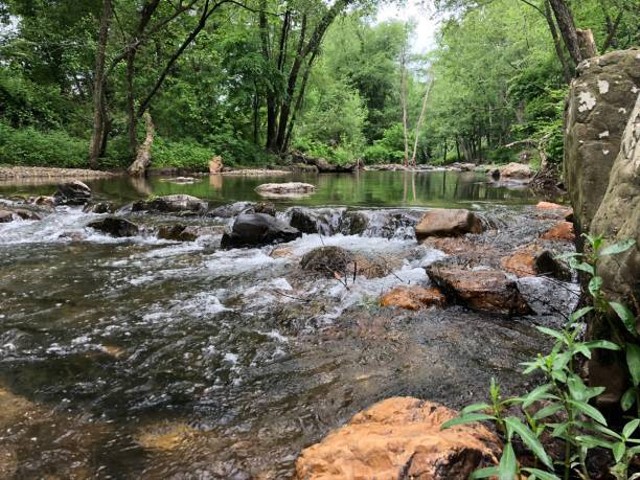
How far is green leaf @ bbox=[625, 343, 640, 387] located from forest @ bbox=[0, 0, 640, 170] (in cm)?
1080

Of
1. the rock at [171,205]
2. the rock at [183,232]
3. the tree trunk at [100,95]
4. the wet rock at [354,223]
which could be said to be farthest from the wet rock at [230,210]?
the tree trunk at [100,95]

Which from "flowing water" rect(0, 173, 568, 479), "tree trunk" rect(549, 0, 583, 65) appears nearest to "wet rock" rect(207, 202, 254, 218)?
"flowing water" rect(0, 173, 568, 479)

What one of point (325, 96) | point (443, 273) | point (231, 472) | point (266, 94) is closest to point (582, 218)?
point (443, 273)

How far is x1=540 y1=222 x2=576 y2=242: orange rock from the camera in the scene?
7.27 meters

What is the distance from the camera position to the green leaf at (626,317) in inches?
75.6

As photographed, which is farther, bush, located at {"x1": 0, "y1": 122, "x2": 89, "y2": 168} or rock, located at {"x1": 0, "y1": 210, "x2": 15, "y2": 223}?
bush, located at {"x1": 0, "y1": 122, "x2": 89, "y2": 168}

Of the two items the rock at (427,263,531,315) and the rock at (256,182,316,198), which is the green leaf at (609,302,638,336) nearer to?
the rock at (427,263,531,315)

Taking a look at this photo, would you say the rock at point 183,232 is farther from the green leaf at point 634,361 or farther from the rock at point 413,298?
the green leaf at point 634,361

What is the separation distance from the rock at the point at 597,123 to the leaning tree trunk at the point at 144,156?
1880cm

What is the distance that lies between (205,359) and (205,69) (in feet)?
81.5

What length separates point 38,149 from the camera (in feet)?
58.9

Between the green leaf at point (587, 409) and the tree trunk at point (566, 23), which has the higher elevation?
the tree trunk at point (566, 23)

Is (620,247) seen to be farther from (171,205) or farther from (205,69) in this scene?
(205,69)

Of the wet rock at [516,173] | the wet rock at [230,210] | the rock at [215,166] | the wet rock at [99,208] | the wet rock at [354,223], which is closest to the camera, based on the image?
the wet rock at [354,223]
